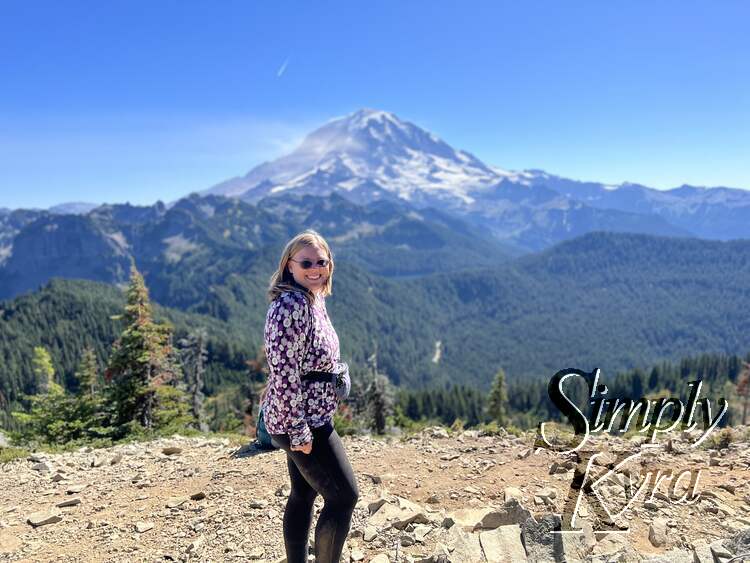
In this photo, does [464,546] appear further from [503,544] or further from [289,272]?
[289,272]

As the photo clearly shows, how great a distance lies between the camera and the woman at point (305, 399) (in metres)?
4.55

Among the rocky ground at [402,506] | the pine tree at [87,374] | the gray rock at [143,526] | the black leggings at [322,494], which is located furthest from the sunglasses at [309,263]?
the pine tree at [87,374]

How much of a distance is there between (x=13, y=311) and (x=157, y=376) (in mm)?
175971

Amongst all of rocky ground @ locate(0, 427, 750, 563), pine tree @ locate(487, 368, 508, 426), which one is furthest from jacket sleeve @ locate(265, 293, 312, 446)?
pine tree @ locate(487, 368, 508, 426)

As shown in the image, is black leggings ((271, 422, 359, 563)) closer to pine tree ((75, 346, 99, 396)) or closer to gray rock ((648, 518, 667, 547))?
gray rock ((648, 518, 667, 547))

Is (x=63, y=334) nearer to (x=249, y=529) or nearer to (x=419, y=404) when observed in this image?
(x=419, y=404)

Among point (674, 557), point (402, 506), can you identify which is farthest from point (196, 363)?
point (674, 557)

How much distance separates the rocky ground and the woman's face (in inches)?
141

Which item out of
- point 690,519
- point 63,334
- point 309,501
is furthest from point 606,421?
point 63,334

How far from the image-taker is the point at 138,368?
61.0 feet

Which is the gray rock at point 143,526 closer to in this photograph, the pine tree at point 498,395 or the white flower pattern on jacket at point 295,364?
the white flower pattern on jacket at point 295,364

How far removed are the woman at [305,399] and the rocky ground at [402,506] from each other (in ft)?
4.16

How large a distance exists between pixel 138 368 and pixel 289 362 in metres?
16.7

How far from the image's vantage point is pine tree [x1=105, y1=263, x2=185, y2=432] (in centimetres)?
1808
